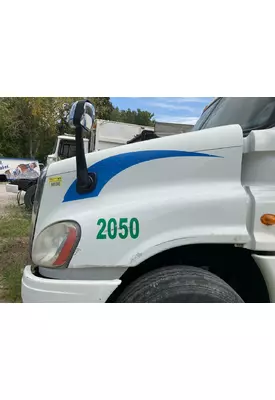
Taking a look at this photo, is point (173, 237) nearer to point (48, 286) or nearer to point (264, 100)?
point (48, 286)

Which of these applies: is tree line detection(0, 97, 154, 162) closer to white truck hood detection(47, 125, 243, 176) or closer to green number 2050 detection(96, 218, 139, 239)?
white truck hood detection(47, 125, 243, 176)

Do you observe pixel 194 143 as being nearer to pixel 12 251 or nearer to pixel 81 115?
pixel 81 115

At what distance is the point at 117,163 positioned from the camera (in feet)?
5.76

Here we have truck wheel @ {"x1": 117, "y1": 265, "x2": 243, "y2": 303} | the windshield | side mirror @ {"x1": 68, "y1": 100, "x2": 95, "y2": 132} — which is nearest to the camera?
truck wheel @ {"x1": 117, "y1": 265, "x2": 243, "y2": 303}

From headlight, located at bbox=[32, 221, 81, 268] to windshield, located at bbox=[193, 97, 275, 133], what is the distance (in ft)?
4.06

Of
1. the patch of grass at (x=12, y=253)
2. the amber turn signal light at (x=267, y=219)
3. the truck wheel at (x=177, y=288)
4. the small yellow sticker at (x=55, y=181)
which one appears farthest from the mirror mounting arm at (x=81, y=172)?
the patch of grass at (x=12, y=253)

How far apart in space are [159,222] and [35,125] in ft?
39.7

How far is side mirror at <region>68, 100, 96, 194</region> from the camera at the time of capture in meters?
1.70

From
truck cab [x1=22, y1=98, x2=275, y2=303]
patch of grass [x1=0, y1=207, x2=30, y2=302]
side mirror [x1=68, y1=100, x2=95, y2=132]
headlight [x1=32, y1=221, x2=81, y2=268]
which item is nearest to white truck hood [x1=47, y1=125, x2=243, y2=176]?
truck cab [x1=22, y1=98, x2=275, y2=303]

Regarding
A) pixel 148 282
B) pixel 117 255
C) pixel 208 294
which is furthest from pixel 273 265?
pixel 117 255

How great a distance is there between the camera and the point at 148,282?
64.3 inches

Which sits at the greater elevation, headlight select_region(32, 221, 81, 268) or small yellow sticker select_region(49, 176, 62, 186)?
small yellow sticker select_region(49, 176, 62, 186)

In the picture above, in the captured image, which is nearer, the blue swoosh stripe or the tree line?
the blue swoosh stripe

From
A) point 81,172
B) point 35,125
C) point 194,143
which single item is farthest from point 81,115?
point 35,125
